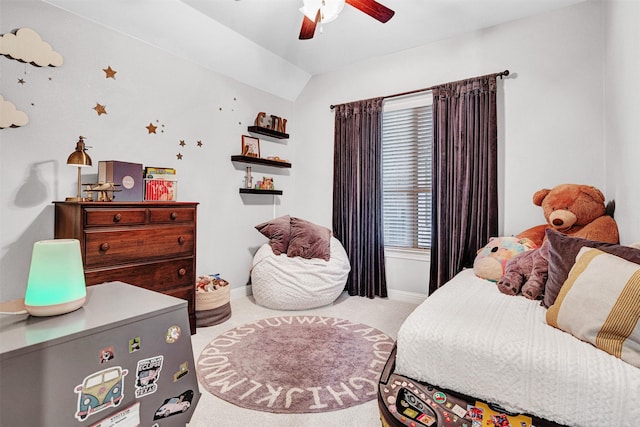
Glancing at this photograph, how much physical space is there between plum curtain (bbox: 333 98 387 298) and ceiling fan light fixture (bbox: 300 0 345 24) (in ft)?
5.61

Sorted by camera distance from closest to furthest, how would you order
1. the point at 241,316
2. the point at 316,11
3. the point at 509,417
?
the point at 509,417, the point at 316,11, the point at 241,316

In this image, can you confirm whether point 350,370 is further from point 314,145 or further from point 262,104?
point 262,104

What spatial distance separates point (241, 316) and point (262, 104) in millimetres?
2452

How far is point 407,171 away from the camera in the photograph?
3592 mm

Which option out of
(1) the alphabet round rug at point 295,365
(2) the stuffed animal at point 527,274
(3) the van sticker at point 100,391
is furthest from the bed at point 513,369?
→ (3) the van sticker at point 100,391

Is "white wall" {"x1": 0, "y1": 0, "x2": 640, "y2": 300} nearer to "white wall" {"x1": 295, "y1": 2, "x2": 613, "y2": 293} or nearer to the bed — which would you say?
"white wall" {"x1": 295, "y1": 2, "x2": 613, "y2": 293}

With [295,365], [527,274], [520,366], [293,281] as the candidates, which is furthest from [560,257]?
[293,281]

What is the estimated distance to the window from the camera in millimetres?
3473

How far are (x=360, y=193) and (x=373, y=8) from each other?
1.95 meters

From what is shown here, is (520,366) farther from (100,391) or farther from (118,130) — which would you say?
(118,130)

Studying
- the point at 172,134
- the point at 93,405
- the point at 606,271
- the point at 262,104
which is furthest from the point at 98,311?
the point at 262,104

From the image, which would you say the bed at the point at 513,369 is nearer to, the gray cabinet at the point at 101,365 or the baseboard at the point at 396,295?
the gray cabinet at the point at 101,365

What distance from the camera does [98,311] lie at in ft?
3.07

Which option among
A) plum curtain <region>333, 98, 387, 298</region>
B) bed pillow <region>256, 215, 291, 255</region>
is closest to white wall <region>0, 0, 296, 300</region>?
bed pillow <region>256, 215, 291, 255</region>
